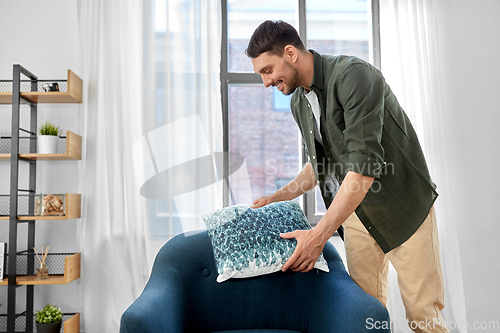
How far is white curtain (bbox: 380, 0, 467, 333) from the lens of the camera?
223 cm

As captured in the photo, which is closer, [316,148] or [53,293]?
[316,148]

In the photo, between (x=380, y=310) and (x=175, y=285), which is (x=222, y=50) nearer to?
(x=175, y=285)

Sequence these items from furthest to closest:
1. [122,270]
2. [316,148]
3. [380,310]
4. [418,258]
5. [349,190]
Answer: [122,270], [316,148], [418,258], [349,190], [380,310]

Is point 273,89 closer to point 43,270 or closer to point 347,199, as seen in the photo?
point 347,199

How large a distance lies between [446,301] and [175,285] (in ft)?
5.55

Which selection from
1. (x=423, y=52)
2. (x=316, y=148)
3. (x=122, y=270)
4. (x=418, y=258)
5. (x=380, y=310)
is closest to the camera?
(x=380, y=310)

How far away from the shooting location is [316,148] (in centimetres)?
145

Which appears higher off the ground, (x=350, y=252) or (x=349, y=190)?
(x=349, y=190)

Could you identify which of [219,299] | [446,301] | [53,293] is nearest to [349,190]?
[219,299]

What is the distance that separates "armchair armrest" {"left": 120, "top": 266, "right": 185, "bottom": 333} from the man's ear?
87 centimetres

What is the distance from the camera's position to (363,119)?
1135 mm

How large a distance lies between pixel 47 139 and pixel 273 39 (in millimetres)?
1486

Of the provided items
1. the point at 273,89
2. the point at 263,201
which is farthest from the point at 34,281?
the point at 273,89

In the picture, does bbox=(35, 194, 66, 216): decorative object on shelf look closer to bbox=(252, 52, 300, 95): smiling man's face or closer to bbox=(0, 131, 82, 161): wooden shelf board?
bbox=(0, 131, 82, 161): wooden shelf board
